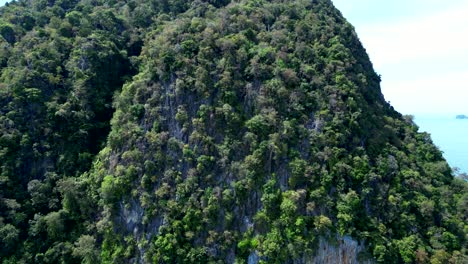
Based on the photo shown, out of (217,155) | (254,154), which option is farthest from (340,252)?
(217,155)

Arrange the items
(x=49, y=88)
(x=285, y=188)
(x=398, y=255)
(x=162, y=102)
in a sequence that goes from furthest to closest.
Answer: (x=49, y=88) → (x=162, y=102) → (x=285, y=188) → (x=398, y=255)

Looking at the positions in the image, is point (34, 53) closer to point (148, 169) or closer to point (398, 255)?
point (148, 169)

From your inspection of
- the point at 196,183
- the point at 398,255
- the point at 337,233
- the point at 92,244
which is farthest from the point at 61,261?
the point at 398,255

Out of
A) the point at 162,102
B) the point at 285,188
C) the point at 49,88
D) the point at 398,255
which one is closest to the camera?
the point at 398,255

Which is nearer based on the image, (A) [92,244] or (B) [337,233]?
(B) [337,233]

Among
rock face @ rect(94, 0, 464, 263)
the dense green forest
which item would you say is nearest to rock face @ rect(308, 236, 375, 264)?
rock face @ rect(94, 0, 464, 263)

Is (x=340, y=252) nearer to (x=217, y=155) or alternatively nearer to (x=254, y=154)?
(x=254, y=154)

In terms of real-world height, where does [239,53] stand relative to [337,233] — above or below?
above

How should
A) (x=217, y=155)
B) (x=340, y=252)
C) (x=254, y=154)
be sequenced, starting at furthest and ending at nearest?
(x=217, y=155) → (x=254, y=154) → (x=340, y=252)

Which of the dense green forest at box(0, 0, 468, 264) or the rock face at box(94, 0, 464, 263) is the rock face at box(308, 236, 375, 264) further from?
the dense green forest at box(0, 0, 468, 264)
